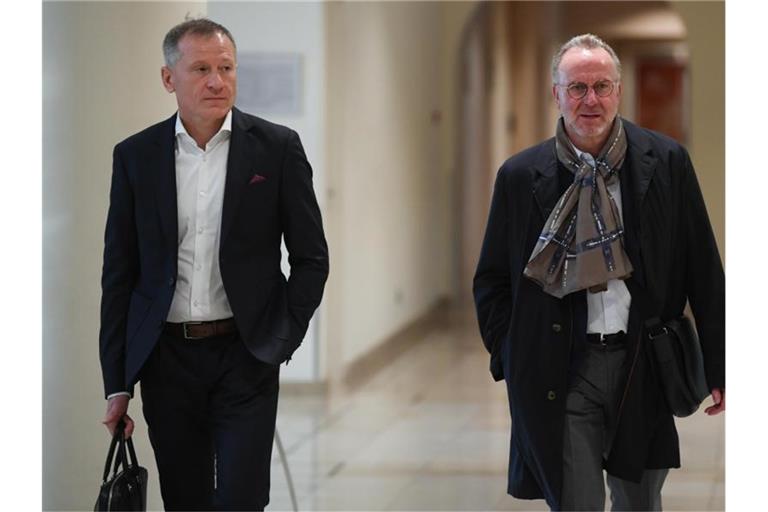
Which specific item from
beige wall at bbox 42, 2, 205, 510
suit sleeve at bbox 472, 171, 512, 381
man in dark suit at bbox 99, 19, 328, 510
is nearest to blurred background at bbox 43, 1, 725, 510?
beige wall at bbox 42, 2, 205, 510

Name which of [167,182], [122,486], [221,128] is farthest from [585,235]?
[122,486]

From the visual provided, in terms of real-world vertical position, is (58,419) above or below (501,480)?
above

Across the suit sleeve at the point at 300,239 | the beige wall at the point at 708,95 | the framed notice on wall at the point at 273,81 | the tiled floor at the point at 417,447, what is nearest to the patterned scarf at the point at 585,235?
the suit sleeve at the point at 300,239

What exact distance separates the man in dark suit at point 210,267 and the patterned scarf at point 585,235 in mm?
687

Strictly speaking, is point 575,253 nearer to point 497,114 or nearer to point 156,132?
point 156,132

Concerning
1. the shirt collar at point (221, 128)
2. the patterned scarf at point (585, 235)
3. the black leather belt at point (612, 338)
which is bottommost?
the black leather belt at point (612, 338)

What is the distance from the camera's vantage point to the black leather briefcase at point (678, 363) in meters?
4.28

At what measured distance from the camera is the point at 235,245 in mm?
4324

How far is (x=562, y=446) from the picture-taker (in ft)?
14.3

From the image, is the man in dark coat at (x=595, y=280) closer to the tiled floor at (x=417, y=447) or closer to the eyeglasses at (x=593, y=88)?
the eyeglasses at (x=593, y=88)

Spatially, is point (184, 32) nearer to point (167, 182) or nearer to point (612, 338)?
point (167, 182)

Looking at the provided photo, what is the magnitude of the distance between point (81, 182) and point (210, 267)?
4.17ft

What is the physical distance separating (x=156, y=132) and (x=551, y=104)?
20.0 m

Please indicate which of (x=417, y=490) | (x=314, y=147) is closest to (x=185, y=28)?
(x=417, y=490)
